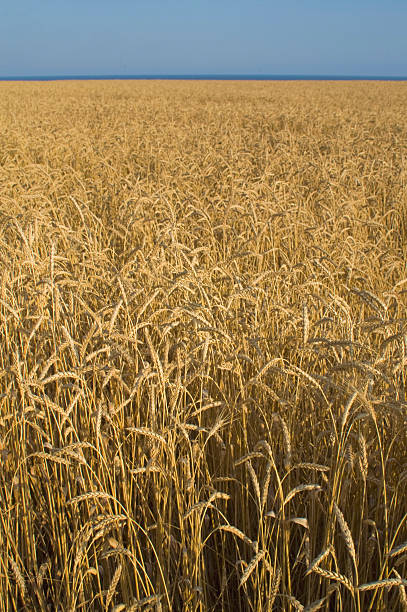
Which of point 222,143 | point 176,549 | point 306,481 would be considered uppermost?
point 222,143

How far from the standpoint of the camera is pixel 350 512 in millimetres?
1668

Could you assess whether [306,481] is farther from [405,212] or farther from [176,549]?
[405,212]

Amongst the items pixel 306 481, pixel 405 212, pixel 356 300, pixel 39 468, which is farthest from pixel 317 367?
pixel 405 212

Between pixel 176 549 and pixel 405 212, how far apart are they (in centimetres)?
410

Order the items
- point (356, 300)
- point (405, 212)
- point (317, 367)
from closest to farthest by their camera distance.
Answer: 1. point (317, 367)
2. point (356, 300)
3. point (405, 212)

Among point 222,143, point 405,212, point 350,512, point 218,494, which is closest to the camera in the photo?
point 218,494

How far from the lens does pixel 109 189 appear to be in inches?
209

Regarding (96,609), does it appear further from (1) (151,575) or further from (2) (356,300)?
(2) (356,300)

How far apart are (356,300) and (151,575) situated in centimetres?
177

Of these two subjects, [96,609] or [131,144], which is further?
[131,144]

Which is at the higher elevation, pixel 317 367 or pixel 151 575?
pixel 317 367

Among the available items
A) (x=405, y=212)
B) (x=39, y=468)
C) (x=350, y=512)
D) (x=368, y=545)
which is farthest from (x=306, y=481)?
(x=405, y=212)

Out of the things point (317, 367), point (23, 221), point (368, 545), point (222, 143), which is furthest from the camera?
point (222, 143)

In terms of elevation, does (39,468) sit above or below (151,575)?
above
